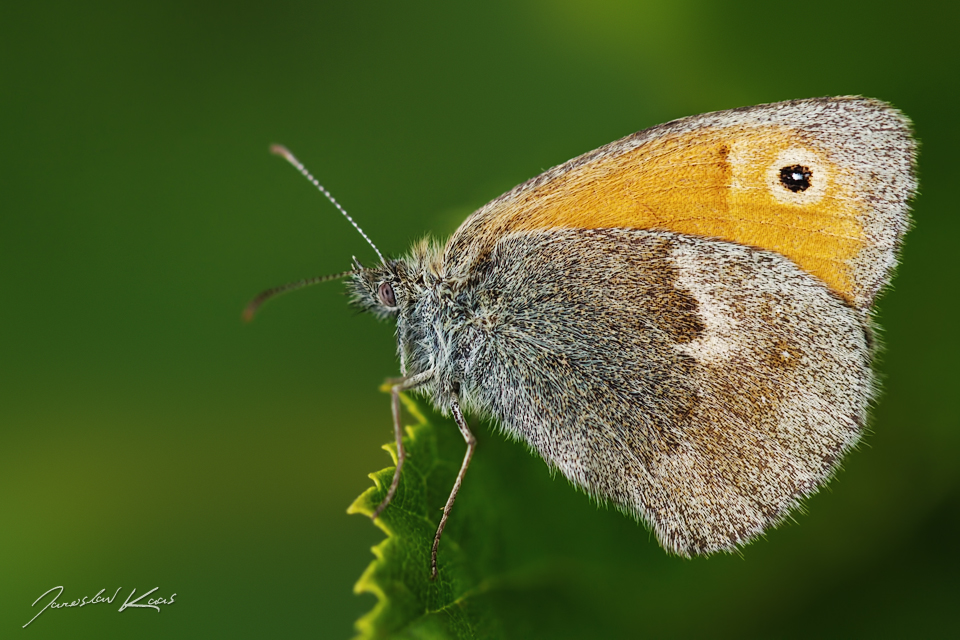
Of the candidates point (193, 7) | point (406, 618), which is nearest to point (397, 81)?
point (193, 7)

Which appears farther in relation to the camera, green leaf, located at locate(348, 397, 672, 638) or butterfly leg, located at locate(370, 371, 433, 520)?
butterfly leg, located at locate(370, 371, 433, 520)

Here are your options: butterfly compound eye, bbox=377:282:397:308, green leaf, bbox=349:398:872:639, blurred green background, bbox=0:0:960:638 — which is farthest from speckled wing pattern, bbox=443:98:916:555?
blurred green background, bbox=0:0:960:638

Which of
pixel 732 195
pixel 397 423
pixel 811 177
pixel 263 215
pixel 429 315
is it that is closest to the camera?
pixel 397 423

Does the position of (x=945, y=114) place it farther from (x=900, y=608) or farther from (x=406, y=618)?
(x=406, y=618)

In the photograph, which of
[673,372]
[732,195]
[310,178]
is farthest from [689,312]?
[310,178]

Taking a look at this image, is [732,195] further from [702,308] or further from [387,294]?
[387,294]

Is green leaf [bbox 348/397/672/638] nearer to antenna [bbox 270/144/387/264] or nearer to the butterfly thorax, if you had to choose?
the butterfly thorax
